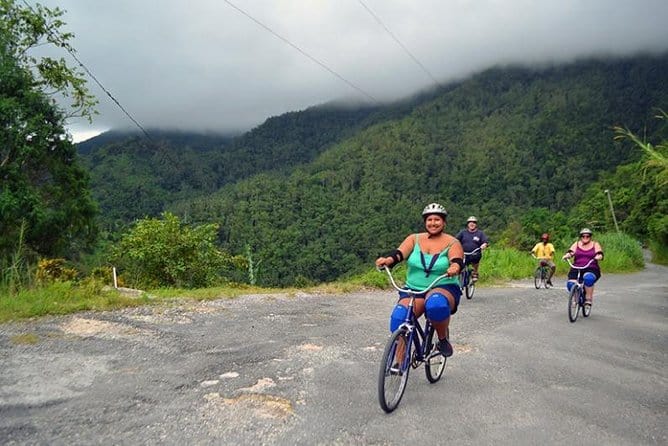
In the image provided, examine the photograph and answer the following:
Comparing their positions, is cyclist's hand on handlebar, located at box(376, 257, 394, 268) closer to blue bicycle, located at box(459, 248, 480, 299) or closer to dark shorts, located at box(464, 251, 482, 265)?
dark shorts, located at box(464, 251, 482, 265)

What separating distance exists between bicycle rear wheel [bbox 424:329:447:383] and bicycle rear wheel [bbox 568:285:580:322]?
4350 mm

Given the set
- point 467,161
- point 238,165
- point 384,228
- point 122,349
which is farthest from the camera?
point 238,165

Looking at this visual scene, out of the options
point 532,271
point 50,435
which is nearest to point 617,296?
point 532,271

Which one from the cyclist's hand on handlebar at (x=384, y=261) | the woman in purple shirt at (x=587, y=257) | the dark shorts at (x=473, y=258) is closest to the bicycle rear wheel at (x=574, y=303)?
the woman in purple shirt at (x=587, y=257)

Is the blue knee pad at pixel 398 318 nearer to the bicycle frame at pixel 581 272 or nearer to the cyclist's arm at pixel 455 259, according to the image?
the cyclist's arm at pixel 455 259

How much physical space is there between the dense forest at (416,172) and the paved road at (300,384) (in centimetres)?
3768

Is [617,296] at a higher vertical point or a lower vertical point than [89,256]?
lower

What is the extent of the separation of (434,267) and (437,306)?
0.34 meters

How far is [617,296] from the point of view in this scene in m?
12.4

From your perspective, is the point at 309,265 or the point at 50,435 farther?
the point at 309,265

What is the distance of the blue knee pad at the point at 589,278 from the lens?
8.46 meters

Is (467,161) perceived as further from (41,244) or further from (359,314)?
(359,314)

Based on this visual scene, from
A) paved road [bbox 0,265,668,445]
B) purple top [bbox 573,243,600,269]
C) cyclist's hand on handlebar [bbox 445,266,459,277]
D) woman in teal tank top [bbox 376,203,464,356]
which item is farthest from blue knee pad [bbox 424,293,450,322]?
purple top [bbox 573,243,600,269]

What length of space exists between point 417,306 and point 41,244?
20.6 meters
